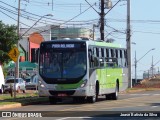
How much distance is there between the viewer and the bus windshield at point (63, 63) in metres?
30.9

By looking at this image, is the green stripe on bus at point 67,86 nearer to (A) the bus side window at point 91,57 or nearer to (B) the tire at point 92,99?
(A) the bus side window at point 91,57

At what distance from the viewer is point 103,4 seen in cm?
5353

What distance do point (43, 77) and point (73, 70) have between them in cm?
167

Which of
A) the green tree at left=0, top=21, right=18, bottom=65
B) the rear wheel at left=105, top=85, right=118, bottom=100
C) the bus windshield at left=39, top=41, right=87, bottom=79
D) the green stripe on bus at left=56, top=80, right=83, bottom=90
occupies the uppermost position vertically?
the green tree at left=0, top=21, right=18, bottom=65

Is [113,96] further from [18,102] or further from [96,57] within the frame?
[18,102]

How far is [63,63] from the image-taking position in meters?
30.9

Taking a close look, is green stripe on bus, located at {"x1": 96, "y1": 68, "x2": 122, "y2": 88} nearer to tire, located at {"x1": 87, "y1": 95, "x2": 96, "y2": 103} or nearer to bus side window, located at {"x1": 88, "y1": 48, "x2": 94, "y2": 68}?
bus side window, located at {"x1": 88, "y1": 48, "x2": 94, "y2": 68}

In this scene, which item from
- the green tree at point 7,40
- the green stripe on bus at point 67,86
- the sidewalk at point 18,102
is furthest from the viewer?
the green tree at point 7,40

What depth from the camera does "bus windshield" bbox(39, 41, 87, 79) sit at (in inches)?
1215

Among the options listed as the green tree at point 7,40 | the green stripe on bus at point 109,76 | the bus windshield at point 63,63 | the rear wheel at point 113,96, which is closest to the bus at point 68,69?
the bus windshield at point 63,63

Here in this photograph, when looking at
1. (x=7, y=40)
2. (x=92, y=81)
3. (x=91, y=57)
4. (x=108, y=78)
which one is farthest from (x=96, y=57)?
(x=7, y=40)

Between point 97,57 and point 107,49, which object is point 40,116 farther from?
point 107,49

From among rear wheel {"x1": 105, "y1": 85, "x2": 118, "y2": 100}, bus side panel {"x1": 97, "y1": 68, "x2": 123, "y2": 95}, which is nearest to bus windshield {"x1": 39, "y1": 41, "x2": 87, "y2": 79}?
bus side panel {"x1": 97, "y1": 68, "x2": 123, "y2": 95}

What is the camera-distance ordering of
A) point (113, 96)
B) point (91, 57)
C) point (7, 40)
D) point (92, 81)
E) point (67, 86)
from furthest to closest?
point (7, 40) → point (113, 96) → point (92, 81) → point (91, 57) → point (67, 86)
